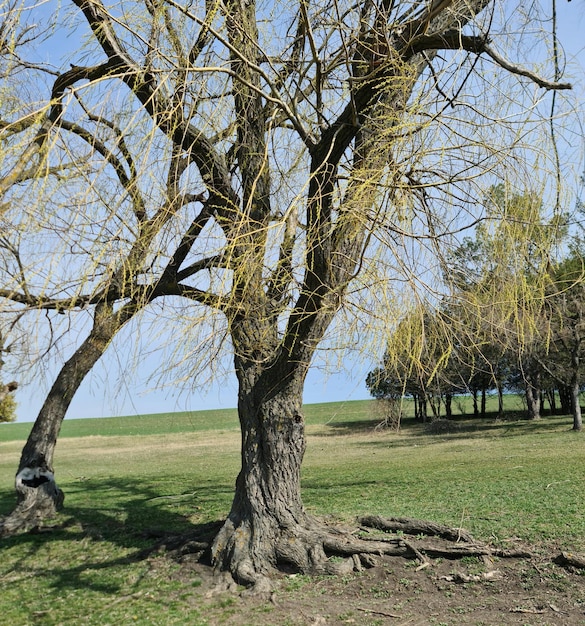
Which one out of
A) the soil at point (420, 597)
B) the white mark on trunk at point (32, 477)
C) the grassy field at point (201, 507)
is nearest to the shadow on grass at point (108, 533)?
the grassy field at point (201, 507)

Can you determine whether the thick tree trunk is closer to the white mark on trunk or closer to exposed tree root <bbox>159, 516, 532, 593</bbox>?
exposed tree root <bbox>159, 516, 532, 593</bbox>

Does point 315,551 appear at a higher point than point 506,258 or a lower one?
lower

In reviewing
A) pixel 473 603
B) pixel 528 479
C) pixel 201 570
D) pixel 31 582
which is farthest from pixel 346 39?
pixel 528 479

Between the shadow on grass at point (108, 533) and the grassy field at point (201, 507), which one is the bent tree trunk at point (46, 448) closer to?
the shadow on grass at point (108, 533)

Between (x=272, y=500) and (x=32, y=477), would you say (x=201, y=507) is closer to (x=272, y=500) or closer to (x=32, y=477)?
(x=32, y=477)

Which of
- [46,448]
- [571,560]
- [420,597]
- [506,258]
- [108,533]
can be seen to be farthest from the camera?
[46,448]

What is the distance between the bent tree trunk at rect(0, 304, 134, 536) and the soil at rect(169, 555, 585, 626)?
164 inches

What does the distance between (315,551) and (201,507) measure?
3646 mm

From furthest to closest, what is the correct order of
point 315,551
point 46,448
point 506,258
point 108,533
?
1. point 46,448
2. point 108,533
3. point 315,551
4. point 506,258

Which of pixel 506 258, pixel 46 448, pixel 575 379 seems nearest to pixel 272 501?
pixel 506 258

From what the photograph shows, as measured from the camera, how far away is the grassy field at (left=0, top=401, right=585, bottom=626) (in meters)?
5.79

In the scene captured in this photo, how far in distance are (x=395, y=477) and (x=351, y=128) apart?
857 cm

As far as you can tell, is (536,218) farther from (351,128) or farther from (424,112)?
(351,128)

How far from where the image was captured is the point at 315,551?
19.4 feet
